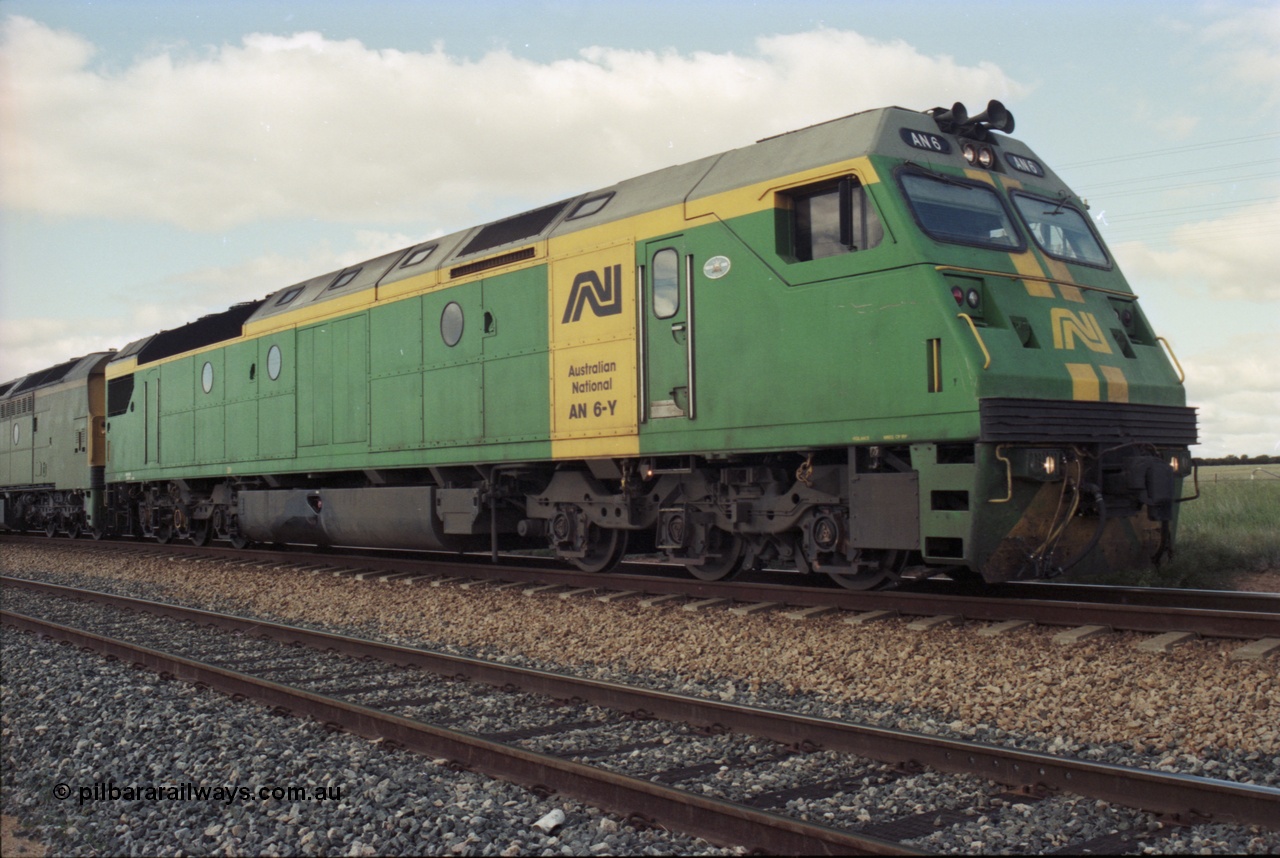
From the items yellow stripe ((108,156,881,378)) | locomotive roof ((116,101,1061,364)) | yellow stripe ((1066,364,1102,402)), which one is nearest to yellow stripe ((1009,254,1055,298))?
yellow stripe ((1066,364,1102,402))

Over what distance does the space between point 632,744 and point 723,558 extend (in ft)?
14.0

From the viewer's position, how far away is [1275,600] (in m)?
7.95

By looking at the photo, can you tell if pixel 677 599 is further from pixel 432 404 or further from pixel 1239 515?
pixel 1239 515

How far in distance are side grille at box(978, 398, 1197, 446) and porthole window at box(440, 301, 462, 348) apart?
6.65m

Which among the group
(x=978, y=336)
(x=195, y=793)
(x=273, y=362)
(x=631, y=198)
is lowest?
(x=195, y=793)

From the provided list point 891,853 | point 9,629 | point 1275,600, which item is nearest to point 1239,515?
point 1275,600

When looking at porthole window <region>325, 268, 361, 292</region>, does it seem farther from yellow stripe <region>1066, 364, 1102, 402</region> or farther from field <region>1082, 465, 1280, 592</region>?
field <region>1082, 465, 1280, 592</region>

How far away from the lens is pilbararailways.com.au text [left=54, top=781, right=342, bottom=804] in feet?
15.6

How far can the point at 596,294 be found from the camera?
9992 millimetres

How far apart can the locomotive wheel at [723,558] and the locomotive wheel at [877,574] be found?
1.05 m

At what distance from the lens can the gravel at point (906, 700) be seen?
4137 mm

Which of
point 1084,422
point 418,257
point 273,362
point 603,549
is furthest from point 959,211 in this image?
point 273,362

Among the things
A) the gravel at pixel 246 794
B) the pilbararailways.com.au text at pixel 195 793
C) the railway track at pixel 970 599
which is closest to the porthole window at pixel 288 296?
the railway track at pixel 970 599

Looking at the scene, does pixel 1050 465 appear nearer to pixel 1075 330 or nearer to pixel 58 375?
pixel 1075 330
